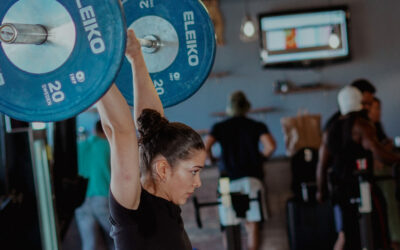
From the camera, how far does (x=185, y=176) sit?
1.36 meters

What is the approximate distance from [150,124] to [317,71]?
5.96 meters

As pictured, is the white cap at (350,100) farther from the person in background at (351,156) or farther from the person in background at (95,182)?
the person in background at (95,182)

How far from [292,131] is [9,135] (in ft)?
10.1

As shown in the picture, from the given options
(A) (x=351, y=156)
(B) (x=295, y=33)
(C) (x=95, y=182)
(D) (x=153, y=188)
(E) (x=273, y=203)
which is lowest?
(E) (x=273, y=203)

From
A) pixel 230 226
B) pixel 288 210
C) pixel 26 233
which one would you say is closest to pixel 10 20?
pixel 26 233

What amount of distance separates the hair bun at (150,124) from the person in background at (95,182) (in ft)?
8.58

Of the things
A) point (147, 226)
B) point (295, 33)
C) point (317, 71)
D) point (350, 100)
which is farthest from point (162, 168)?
point (317, 71)

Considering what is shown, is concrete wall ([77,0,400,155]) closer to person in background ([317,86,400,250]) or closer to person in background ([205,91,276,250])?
person in background ([205,91,276,250])

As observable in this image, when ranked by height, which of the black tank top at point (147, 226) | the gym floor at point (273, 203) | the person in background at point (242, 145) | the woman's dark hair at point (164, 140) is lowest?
the gym floor at point (273, 203)

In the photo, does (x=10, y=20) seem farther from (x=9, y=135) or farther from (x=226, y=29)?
(x=226, y=29)

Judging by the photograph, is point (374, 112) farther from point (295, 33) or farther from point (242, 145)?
point (295, 33)

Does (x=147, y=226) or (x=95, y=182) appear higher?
(x=147, y=226)

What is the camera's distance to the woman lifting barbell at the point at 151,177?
1229 mm

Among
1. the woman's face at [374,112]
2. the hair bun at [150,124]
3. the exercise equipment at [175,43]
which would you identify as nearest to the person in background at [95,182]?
the woman's face at [374,112]
